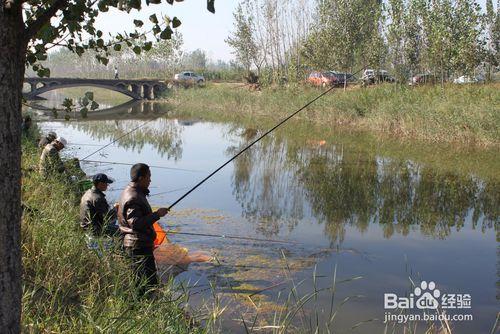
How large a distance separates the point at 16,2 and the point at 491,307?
620cm

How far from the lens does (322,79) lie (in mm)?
31906

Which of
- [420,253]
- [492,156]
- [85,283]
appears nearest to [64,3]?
[85,283]

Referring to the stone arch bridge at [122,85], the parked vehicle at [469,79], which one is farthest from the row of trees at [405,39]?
the stone arch bridge at [122,85]

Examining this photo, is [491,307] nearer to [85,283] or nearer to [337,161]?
[85,283]

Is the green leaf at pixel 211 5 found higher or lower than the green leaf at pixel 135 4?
lower

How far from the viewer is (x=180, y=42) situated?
67188 millimetres

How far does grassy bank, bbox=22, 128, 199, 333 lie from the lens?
3.48 metres

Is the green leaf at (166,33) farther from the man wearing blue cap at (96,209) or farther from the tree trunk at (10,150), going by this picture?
the man wearing blue cap at (96,209)

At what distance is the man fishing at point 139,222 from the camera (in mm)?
5023

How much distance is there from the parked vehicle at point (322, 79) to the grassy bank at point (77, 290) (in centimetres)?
2597

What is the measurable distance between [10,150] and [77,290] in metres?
2.75

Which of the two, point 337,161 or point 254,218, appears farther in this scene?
point 337,161

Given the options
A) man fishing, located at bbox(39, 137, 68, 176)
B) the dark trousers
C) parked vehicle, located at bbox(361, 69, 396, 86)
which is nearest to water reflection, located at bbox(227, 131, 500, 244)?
man fishing, located at bbox(39, 137, 68, 176)

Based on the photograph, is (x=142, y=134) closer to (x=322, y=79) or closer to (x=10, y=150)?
(x=322, y=79)
